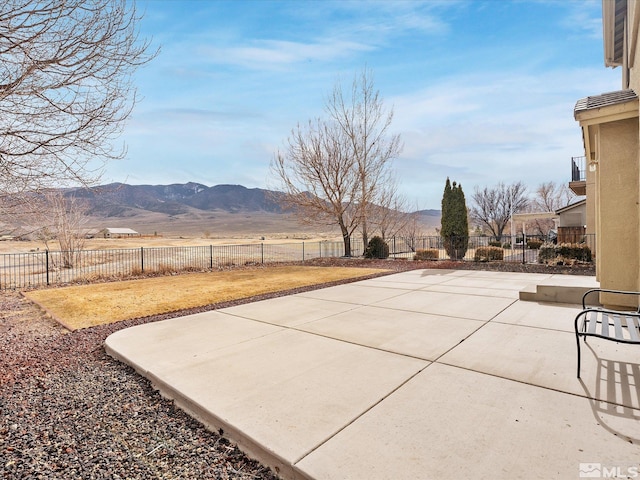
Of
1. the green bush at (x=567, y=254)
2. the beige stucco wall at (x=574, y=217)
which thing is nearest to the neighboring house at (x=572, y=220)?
the beige stucco wall at (x=574, y=217)

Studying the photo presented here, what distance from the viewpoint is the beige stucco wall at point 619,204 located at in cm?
522

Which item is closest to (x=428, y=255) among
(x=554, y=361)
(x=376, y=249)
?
(x=376, y=249)

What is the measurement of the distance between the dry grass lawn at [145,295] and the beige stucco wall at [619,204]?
6500 millimetres

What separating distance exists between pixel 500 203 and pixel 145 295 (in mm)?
36387

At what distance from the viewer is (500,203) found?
35.9 metres

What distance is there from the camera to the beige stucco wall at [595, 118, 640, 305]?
17.1ft

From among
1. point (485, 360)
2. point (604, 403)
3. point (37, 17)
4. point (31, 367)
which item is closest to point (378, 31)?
point (37, 17)

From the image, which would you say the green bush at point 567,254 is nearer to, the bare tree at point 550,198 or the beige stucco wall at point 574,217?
the beige stucco wall at point 574,217

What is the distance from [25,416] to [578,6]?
11.6m

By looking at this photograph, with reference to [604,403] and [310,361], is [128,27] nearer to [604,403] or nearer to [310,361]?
[310,361]

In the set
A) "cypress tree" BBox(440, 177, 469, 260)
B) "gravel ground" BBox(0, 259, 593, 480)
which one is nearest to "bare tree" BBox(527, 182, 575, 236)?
"cypress tree" BBox(440, 177, 469, 260)

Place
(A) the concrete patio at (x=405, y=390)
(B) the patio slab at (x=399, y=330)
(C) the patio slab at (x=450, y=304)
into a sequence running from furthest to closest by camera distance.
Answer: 1. (C) the patio slab at (x=450, y=304)
2. (B) the patio slab at (x=399, y=330)
3. (A) the concrete patio at (x=405, y=390)

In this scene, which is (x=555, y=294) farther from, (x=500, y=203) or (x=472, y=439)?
(x=500, y=203)

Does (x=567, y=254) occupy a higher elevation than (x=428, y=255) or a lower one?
higher
